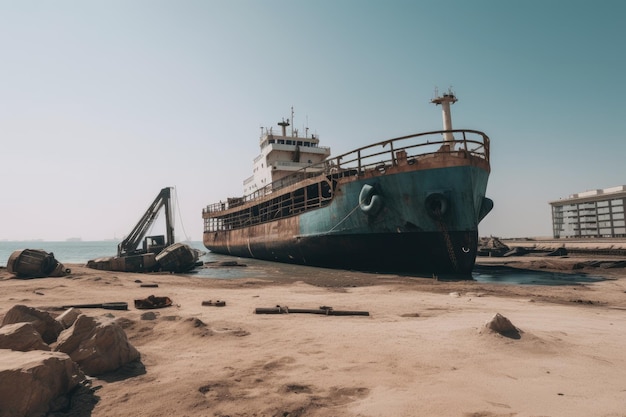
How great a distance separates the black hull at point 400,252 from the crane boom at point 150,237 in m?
11.6

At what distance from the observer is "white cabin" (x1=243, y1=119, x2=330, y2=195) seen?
29.6m

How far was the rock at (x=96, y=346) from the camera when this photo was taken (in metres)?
3.56

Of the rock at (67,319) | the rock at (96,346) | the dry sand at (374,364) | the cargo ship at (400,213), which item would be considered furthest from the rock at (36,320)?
the cargo ship at (400,213)

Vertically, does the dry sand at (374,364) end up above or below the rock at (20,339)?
below

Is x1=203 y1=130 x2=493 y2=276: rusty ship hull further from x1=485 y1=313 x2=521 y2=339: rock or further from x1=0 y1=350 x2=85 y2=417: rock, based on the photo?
x1=0 y1=350 x2=85 y2=417: rock

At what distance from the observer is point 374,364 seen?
12.5 feet

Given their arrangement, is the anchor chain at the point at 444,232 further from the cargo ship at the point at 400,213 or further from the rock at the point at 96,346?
the rock at the point at 96,346

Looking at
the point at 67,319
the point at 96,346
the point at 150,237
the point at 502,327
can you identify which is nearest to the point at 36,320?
the point at 67,319

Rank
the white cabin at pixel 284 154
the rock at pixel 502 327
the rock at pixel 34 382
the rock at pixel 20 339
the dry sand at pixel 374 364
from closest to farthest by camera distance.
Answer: the rock at pixel 34 382 → the dry sand at pixel 374 364 → the rock at pixel 20 339 → the rock at pixel 502 327 → the white cabin at pixel 284 154

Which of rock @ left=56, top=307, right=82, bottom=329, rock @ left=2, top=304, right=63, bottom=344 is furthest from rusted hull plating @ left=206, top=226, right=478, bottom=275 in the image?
rock @ left=2, top=304, right=63, bottom=344

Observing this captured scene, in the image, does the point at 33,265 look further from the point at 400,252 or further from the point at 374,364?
the point at 374,364

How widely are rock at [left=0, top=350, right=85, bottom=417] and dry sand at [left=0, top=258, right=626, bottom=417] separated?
237mm

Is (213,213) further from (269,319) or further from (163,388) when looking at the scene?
(163,388)

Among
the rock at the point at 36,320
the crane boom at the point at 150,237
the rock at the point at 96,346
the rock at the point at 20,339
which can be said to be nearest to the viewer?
the rock at the point at 20,339
